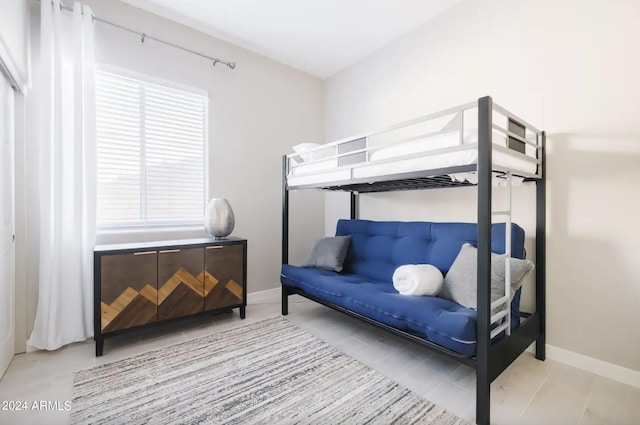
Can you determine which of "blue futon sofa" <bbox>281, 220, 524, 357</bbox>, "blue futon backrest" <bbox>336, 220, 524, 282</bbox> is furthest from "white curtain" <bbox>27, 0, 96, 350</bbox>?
"blue futon backrest" <bbox>336, 220, 524, 282</bbox>

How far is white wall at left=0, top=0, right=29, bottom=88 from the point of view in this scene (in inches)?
62.1

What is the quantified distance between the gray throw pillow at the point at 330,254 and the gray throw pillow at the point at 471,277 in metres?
1.02

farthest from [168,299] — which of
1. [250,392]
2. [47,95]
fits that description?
[47,95]

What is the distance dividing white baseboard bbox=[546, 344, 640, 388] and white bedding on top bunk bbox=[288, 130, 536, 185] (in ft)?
4.02

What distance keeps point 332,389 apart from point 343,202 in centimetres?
225

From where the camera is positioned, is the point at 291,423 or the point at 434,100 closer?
the point at 291,423

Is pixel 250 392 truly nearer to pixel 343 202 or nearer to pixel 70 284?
pixel 70 284

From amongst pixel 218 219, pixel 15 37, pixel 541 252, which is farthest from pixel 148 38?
pixel 541 252

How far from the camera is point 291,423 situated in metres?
1.35

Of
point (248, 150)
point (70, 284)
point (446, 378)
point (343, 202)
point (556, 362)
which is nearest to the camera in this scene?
point (446, 378)

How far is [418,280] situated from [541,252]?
35.2 inches

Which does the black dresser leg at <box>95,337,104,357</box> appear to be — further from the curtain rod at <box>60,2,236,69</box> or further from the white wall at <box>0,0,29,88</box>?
the curtain rod at <box>60,2,236,69</box>

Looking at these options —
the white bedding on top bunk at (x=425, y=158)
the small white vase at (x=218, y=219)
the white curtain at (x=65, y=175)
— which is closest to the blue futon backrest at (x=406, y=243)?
the white bedding on top bunk at (x=425, y=158)

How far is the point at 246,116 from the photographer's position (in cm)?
316
